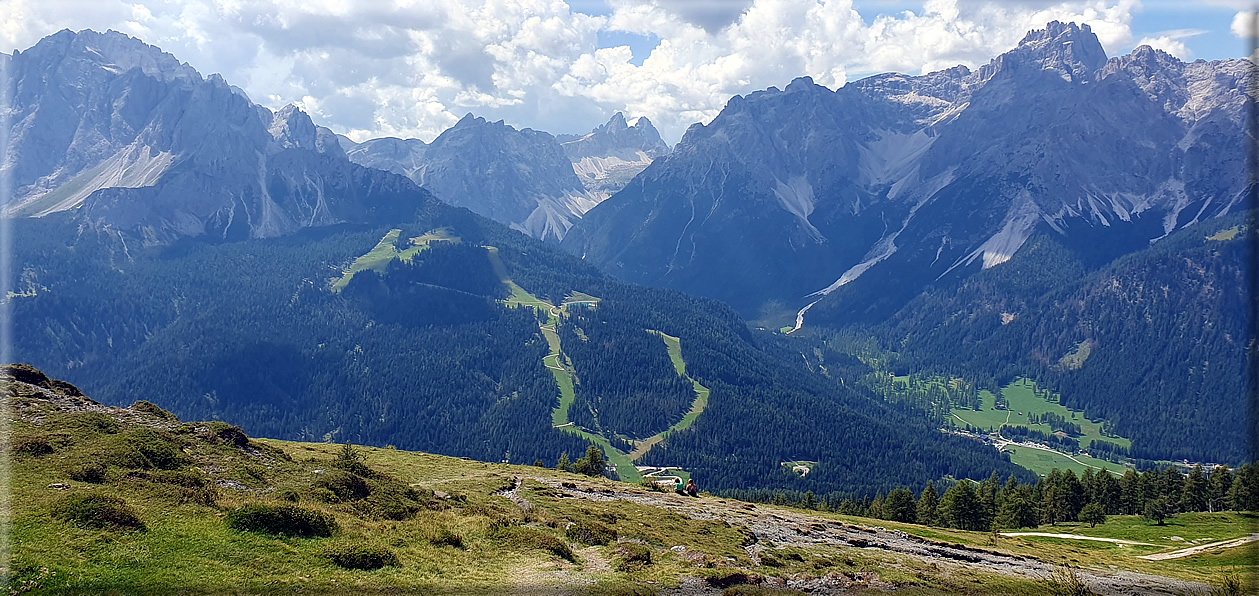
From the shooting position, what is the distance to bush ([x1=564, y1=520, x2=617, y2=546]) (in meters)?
44.6

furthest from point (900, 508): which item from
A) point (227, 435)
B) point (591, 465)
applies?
point (227, 435)

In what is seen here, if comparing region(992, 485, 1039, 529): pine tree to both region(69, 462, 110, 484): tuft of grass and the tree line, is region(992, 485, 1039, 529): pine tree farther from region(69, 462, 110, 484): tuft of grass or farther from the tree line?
region(69, 462, 110, 484): tuft of grass

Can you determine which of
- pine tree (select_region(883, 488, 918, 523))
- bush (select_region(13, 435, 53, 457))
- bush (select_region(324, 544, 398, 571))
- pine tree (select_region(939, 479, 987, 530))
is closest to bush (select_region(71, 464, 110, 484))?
bush (select_region(13, 435, 53, 457))

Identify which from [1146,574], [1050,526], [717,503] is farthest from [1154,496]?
[717,503]

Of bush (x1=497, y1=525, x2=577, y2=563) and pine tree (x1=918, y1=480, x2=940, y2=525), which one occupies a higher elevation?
bush (x1=497, y1=525, x2=577, y2=563)

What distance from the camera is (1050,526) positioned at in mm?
103125

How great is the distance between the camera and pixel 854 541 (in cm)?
5706

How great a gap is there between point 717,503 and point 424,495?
119ft

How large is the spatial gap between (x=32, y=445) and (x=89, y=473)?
578cm

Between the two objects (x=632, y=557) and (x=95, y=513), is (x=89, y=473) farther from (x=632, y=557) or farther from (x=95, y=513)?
(x=632, y=557)

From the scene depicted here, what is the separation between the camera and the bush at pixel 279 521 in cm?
3469

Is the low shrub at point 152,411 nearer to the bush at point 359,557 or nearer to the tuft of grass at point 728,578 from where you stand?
the bush at point 359,557

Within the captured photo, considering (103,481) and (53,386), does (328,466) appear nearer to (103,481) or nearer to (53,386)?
(103,481)

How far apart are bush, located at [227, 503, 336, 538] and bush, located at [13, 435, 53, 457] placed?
14.6 m
